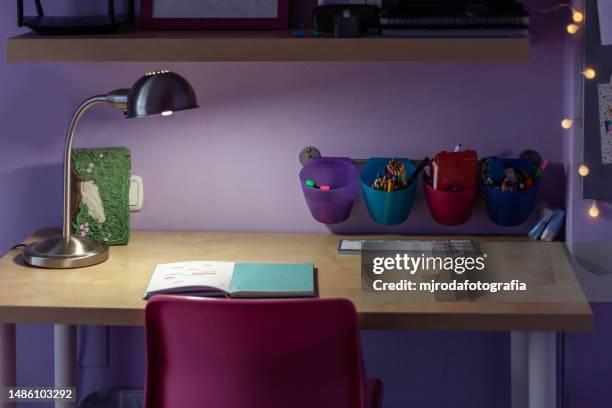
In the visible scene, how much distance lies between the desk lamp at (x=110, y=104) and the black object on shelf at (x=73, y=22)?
0.17 meters

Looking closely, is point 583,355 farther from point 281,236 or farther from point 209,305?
point 209,305

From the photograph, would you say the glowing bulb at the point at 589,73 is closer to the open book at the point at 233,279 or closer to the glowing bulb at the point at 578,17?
the glowing bulb at the point at 578,17

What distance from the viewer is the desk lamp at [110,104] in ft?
7.18

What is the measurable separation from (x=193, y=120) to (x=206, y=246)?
13.3 inches

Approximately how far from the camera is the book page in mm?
2180

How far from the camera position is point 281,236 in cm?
266

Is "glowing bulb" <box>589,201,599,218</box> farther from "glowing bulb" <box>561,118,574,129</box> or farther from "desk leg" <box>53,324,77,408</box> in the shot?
"desk leg" <box>53,324,77,408</box>

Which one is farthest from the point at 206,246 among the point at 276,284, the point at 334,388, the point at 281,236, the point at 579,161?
the point at 579,161

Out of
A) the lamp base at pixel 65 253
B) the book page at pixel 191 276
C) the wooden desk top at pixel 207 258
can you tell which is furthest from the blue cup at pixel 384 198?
the lamp base at pixel 65 253

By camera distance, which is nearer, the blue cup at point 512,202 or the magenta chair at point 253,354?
the magenta chair at point 253,354

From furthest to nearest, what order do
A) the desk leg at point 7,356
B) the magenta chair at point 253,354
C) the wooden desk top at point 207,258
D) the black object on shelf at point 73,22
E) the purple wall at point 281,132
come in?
the purple wall at point 281,132, the black object on shelf at point 73,22, the desk leg at point 7,356, the wooden desk top at point 207,258, the magenta chair at point 253,354

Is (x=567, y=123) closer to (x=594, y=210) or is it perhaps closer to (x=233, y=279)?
(x=594, y=210)

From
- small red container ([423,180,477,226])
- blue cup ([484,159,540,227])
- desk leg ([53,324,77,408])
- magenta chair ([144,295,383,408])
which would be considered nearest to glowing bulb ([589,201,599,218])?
blue cup ([484,159,540,227])

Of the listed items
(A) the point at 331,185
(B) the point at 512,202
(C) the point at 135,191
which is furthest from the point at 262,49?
(B) the point at 512,202
